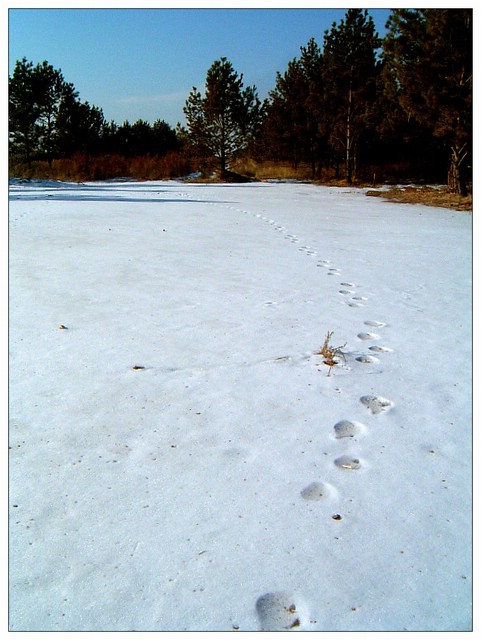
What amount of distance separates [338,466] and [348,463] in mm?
43

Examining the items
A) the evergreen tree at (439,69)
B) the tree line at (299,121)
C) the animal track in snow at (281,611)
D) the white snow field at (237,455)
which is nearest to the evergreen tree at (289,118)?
the tree line at (299,121)

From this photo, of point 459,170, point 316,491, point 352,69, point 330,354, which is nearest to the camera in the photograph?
point 316,491

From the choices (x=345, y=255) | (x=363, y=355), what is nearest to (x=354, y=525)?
(x=363, y=355)

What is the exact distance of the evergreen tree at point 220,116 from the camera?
24031mm

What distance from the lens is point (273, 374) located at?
247 cm

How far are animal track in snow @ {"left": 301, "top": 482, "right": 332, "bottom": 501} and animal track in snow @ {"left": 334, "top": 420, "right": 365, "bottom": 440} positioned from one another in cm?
31

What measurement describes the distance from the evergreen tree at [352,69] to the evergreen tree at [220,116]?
17.6 ft

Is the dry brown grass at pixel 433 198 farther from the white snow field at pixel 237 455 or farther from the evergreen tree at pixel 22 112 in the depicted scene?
the evergreen tree at pixel 22 112

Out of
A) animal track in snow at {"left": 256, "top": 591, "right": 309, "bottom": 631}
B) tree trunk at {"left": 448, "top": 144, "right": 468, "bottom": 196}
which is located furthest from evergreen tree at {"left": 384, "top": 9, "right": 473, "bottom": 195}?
animal track in snow at {"left": 256, "top": 591, "right": 309, "bottom": 631}

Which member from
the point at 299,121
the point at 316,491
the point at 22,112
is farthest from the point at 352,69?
the point at 316,491

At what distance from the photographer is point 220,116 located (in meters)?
24.6

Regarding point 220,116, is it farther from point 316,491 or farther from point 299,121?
point 316,491

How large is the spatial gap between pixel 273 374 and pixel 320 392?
0.27 meters
